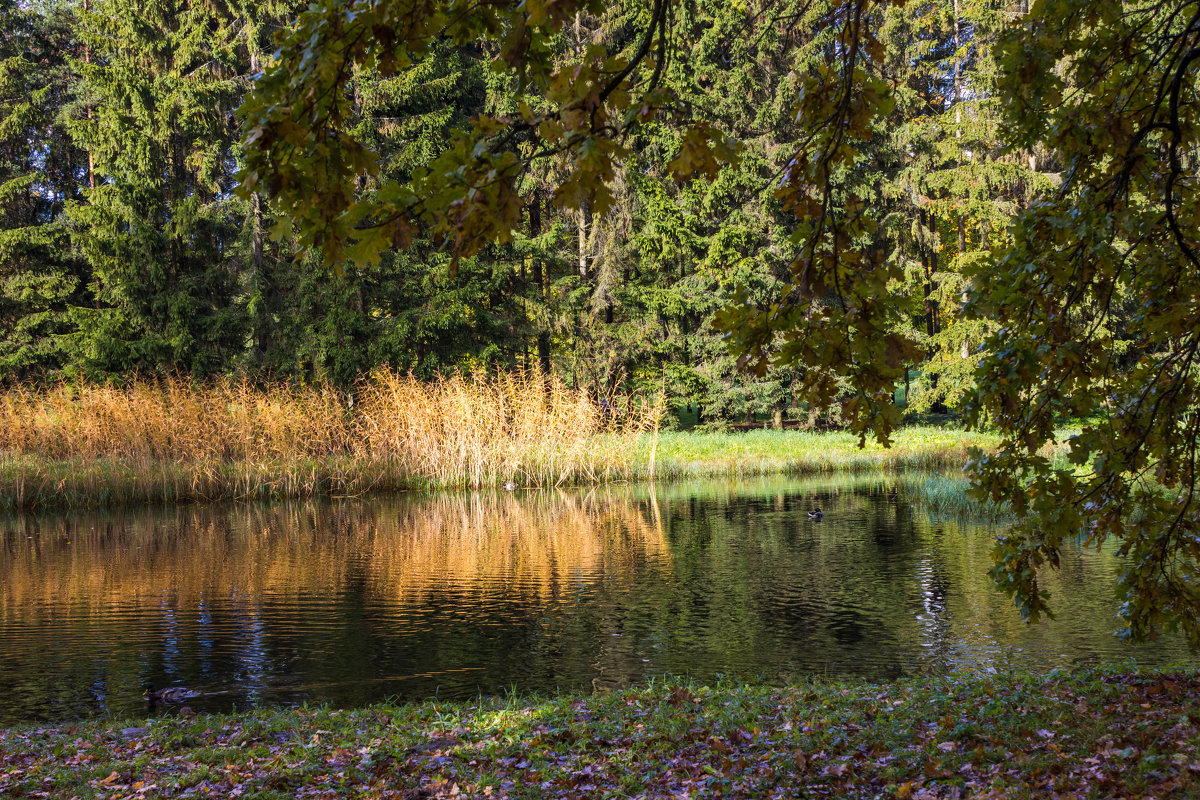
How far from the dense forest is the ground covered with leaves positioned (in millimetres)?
22460

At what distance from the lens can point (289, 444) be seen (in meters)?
20.7

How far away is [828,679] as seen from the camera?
7242mm

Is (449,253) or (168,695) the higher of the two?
(449,253)

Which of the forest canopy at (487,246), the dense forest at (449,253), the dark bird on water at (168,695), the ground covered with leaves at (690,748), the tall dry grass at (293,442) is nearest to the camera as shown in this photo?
the ground covered with leaves at (690,748)

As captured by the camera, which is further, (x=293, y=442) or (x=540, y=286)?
(x=540, y=286)

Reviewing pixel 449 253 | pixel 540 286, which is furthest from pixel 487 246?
pixel 540 286

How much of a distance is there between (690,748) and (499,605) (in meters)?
5.68

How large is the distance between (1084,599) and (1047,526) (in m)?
6.07

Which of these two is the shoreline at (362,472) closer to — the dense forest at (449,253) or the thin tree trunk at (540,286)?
the dense forest at (449,253)

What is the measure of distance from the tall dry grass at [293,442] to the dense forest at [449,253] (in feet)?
24.5

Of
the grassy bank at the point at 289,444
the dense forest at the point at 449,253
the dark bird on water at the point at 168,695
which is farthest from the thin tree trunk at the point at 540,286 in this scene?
the dark bird on water at the point at 168,695

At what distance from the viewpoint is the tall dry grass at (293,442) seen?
19.3m

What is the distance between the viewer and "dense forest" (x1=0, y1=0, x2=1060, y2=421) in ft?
94.9

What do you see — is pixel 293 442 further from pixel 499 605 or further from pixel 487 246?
pixel 499 605
